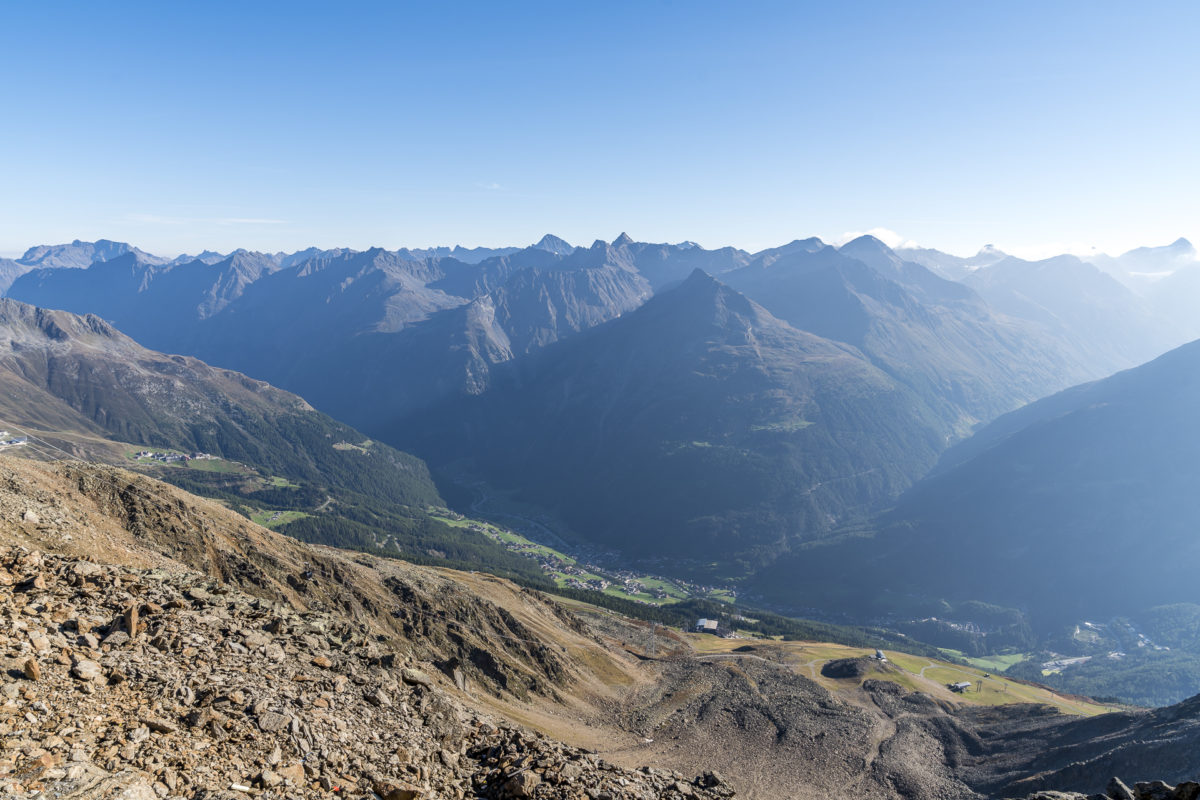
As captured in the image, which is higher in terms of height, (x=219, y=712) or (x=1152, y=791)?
(x=219, y=712)

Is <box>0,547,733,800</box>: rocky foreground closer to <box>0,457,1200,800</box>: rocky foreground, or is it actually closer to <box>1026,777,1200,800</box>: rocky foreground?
<box>0,457,1200,800</box>: rocky foreground

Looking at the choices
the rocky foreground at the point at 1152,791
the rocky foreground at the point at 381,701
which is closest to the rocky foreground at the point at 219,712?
the rocky foreground at the point at 381,701

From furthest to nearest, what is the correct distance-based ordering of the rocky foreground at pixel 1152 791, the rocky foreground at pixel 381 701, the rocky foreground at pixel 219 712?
the rocky foreground at pixel 1152 791 < the rocky foreground at pixel 381 701 < the rocky foreground at pixel 219 712

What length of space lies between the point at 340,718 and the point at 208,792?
1201cm

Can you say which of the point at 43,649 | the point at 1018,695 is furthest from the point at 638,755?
the point at 1018,695

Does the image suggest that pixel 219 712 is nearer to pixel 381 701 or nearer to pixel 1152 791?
pixel 381 701

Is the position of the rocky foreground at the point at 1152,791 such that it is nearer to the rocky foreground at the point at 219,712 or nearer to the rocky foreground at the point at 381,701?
the rocky foreground at the point at 381,701

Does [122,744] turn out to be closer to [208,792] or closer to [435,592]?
[208,792]

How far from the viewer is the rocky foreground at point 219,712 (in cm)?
2383

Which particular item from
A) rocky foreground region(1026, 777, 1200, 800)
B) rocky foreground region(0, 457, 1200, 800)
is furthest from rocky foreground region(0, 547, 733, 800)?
rocky foreground region(1026, 777, 1200, 800)

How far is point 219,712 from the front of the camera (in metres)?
29.7

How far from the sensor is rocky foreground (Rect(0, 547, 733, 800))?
23.8 m

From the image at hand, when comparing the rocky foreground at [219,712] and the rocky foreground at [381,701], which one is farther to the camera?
the rocky foreground at [381,701]

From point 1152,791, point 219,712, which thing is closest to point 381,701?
point 219,712
